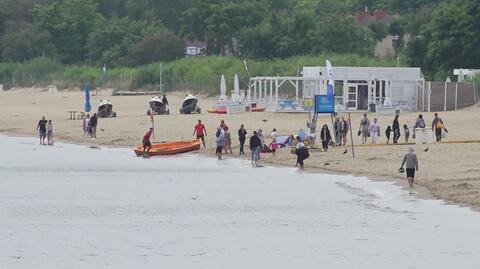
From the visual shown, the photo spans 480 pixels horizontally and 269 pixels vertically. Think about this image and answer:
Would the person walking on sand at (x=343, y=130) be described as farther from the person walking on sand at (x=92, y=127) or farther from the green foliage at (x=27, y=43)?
the green foliage at (x=27, y=43)

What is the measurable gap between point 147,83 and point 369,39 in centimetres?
1659

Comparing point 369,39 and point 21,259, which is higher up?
point 369,39

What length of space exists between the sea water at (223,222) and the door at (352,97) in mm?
18552

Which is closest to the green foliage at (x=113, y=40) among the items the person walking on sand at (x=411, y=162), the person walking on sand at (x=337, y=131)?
the person walking on sand at (x=337, y=131)

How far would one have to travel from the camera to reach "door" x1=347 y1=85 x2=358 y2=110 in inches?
2430

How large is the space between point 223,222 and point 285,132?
21.7 meters

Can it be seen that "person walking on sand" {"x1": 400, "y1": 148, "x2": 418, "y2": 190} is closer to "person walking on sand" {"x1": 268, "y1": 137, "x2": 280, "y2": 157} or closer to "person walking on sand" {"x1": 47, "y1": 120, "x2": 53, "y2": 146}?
"person walking on sand" {"x1": 268, "y1": 137, "x2": 280, "y2": 157}

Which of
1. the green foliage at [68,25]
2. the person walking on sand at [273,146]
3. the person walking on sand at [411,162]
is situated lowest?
the person walking on sand at [273,146]

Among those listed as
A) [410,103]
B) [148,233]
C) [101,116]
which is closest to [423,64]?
[410,103]

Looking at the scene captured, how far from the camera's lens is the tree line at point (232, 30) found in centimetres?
7156

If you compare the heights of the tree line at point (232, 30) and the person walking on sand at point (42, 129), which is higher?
the tree line at point (232, 30)

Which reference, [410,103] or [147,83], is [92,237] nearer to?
[410,103]

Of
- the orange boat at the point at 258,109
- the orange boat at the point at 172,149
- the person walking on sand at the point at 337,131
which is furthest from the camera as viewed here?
the orange boat at the point at 258,109

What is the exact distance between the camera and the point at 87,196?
122 feet
